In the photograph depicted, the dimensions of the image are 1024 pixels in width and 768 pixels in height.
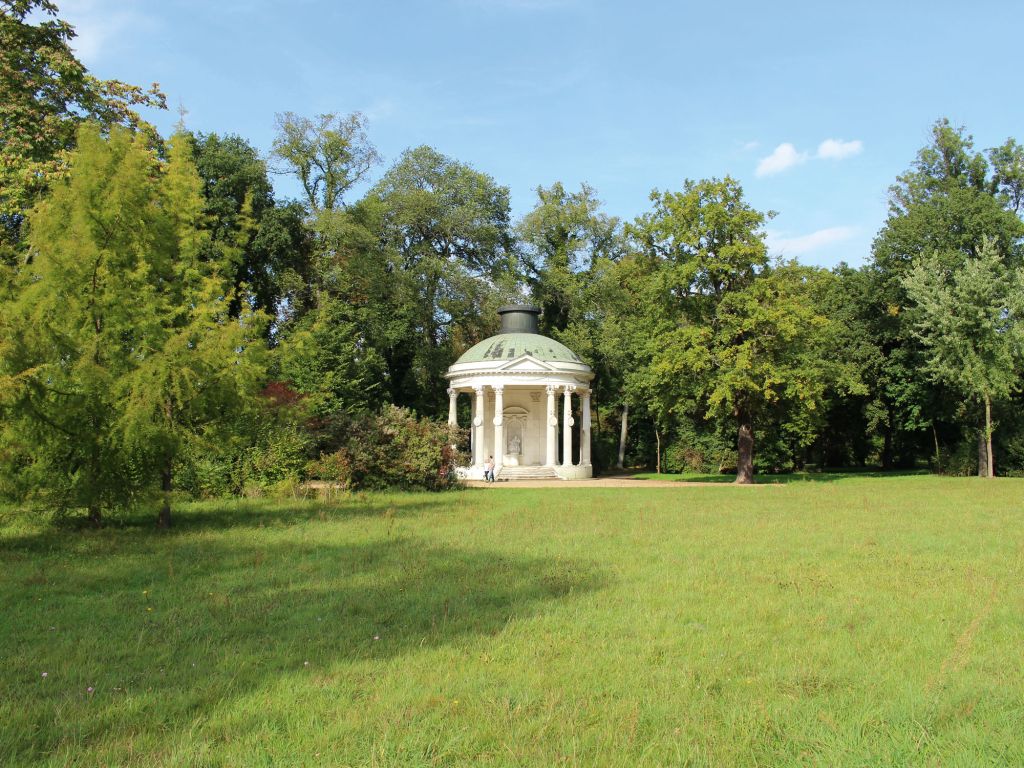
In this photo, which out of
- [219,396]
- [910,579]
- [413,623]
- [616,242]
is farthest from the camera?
[616,242]

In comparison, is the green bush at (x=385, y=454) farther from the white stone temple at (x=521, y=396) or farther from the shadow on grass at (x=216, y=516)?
the white stone temple at (x=521, y=396)

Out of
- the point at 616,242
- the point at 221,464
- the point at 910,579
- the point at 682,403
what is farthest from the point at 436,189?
the point at 910,579

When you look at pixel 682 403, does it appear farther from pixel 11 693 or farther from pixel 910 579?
pixel 11 693

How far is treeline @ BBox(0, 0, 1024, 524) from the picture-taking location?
43.2 ft

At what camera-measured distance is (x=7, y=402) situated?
11125 millimetres

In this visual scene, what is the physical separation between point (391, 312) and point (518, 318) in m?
6.89

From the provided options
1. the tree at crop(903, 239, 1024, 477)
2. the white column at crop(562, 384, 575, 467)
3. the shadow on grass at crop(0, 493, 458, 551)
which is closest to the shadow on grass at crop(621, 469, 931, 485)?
the white column at crop(562, 384, 575, 467)

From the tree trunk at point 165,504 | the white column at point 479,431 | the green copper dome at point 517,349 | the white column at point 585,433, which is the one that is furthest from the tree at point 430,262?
the tree trunk at point 165,504

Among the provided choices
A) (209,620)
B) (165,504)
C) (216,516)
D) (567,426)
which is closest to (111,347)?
(165,504)

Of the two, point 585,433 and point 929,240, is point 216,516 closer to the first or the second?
point 585,433

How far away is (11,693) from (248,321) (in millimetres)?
10831

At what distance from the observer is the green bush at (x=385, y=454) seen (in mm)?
23547

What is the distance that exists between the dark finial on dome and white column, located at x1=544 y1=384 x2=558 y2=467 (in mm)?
4112

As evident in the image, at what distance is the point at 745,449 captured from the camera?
111 ft
